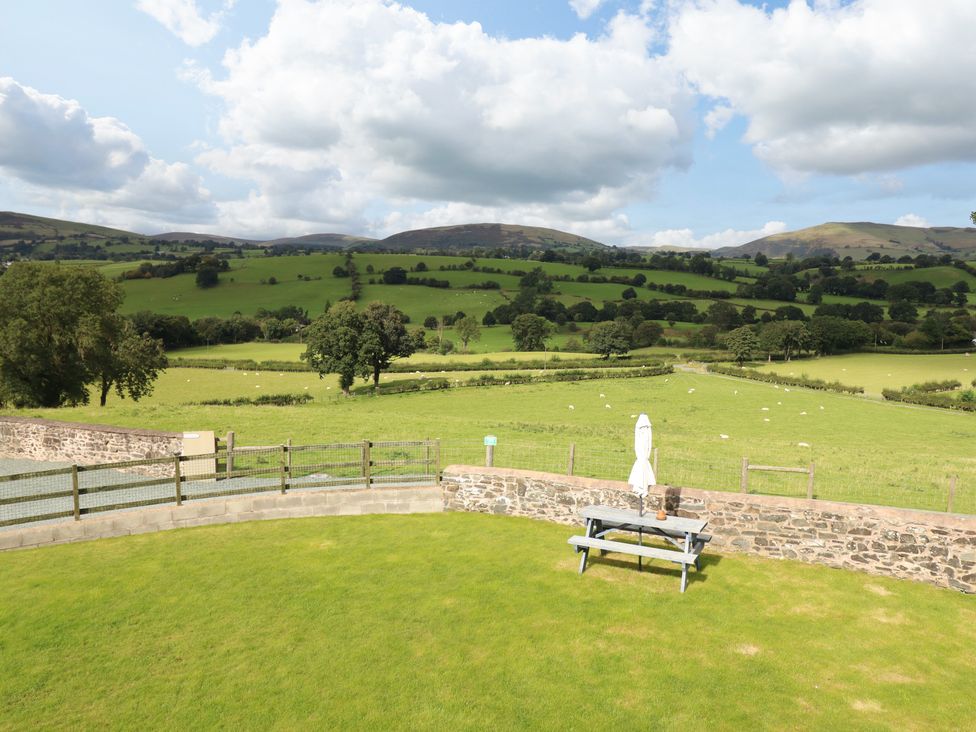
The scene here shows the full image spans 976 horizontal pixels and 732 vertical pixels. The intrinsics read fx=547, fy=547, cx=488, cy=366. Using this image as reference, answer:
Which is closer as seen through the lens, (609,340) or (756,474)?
(756,474)

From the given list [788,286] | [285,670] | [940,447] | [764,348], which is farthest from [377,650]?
[788,286]

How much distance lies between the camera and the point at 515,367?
69562 millimetres

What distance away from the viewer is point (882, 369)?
2908 inches

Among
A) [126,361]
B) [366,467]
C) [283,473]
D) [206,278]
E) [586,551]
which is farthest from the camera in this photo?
[206,278]

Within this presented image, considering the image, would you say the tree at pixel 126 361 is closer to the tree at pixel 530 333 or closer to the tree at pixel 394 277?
the tree at pixel 530 333

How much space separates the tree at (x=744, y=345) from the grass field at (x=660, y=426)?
23439 mm

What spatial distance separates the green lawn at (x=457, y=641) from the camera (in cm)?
766

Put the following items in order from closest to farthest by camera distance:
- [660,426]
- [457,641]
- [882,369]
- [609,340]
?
[457,641], [660,426], [882,369], [609,340]

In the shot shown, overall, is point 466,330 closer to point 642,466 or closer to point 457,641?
point 642,466

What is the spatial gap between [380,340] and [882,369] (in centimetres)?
6665

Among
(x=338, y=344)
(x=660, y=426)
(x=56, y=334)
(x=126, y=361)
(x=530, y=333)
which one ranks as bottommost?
(x=660, y=426)

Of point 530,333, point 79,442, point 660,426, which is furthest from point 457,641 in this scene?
point 530,333

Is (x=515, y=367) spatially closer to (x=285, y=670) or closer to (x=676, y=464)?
(x=676, y=464)

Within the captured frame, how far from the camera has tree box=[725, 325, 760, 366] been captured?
3337 inches
